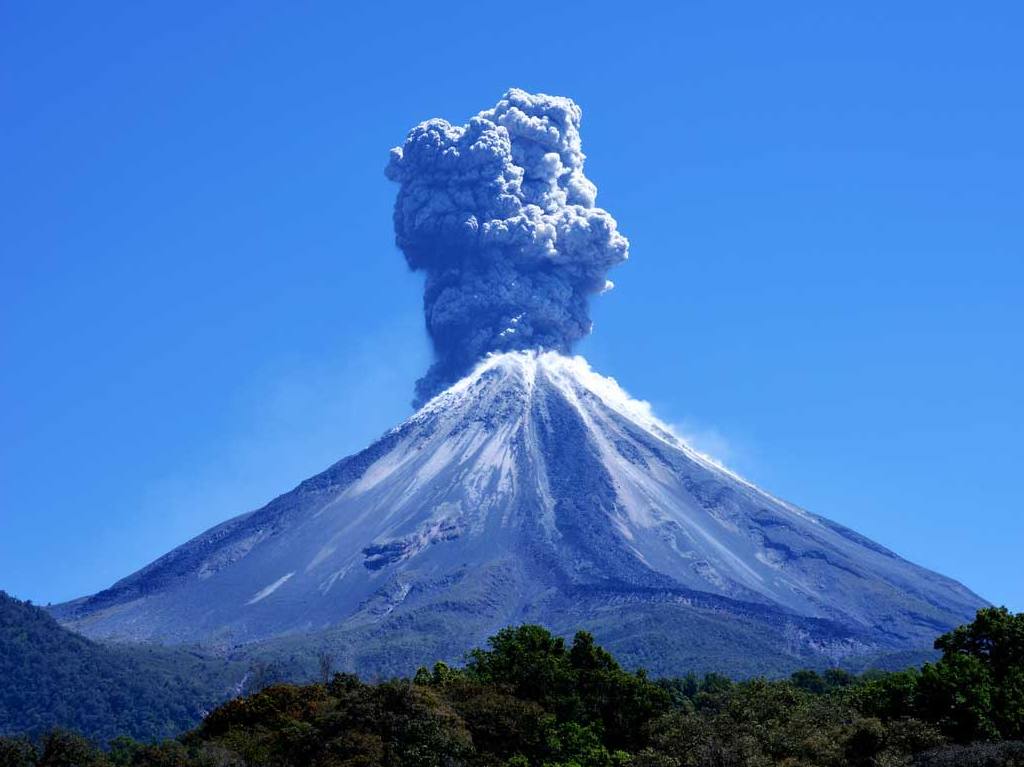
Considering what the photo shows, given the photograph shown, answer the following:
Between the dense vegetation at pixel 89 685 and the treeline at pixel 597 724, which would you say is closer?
the treeline at pixel 597 724

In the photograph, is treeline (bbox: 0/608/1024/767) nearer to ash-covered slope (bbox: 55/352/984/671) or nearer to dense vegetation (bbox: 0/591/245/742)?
dense vegetation (bbox: 0/591/245/742)

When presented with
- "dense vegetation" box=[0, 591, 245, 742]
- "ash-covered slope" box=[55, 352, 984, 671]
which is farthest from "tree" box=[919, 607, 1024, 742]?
"ash-covered slope" box=[55, 352, 984, 671]

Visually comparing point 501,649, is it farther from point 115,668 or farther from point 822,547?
point 822,547

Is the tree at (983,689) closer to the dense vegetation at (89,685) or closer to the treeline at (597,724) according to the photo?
the treeline at (597,724)

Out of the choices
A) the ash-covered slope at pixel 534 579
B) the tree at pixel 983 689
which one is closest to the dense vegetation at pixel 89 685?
Result: the ash-covered slope at pixel 534 579

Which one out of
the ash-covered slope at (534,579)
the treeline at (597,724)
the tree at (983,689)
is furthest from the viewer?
the ash-covered slope at (534,579)

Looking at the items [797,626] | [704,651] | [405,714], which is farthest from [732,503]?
[405,714]
